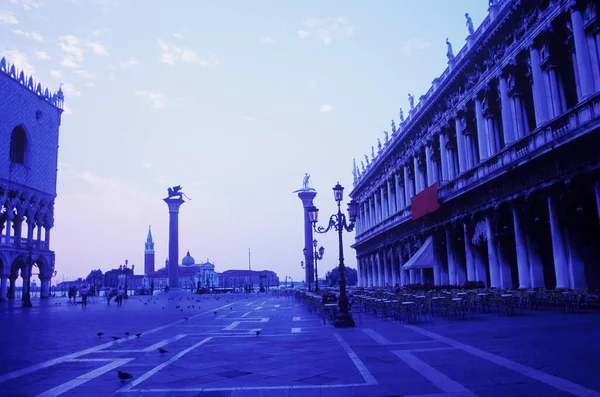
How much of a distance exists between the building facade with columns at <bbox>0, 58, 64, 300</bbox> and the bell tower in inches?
4774

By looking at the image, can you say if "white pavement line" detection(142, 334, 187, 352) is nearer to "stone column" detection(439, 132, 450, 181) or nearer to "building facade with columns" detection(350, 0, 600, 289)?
"building facade with columns" detection(350, 0, 600, 289)

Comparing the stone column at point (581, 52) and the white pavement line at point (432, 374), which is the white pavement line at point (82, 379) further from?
the stone column at point (581, 52)

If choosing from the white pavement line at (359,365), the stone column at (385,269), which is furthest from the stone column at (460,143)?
the white pavement line at (359,365)

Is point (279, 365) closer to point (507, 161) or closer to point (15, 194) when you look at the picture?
point (507, 161)

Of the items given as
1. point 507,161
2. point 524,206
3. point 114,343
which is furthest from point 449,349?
point 507,161

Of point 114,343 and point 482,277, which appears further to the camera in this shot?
point 482,277

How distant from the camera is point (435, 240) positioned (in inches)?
1298

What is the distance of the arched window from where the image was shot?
55719 millimetres

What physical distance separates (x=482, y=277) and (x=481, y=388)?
2219 cm

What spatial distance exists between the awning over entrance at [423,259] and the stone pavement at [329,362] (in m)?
16.0

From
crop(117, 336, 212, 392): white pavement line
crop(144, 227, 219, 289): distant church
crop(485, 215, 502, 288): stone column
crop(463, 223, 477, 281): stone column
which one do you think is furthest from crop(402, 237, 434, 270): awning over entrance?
crop(144, 227, 219, 289): distant church

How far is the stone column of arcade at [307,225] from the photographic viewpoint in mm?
66250

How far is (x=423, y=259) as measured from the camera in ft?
103

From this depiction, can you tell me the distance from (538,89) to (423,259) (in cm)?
1416
